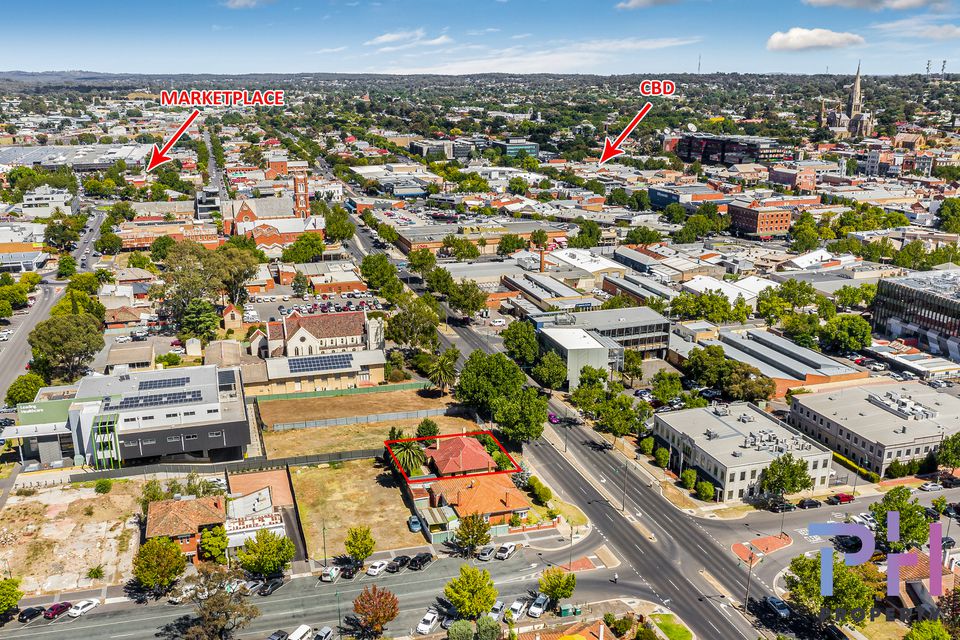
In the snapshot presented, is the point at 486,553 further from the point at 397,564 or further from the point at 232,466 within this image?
the point at 232,466

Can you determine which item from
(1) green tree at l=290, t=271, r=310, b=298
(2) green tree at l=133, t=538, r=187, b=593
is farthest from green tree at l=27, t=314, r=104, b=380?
(2) green tree at l=133, t=538, r=187, b=593

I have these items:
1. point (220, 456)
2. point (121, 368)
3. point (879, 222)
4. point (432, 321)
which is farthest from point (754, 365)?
point (879, 222)

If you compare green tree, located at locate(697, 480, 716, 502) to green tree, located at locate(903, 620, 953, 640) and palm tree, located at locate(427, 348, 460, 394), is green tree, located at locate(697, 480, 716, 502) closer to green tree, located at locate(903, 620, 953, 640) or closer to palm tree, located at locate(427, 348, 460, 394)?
green tree, located at locate(903, 620, 953, 640)

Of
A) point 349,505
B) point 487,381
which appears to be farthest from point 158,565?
point 487,381

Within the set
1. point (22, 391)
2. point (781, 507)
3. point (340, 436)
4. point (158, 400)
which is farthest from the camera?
point (22, 391)

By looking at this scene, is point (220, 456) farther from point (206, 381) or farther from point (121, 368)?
point (121, 368)

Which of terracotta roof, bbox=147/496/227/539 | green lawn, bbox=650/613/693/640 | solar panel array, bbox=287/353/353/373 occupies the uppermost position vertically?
solar panel array, bbox=287/353/353/373
